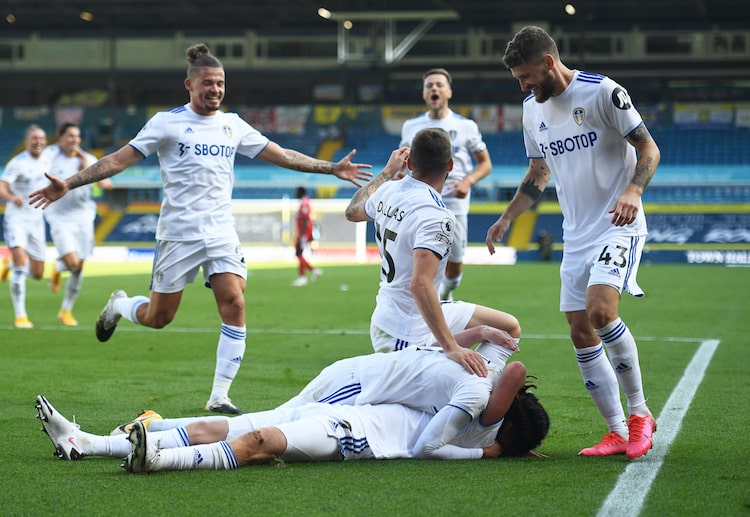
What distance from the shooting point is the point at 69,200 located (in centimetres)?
1336

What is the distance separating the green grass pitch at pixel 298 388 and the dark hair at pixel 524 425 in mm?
89

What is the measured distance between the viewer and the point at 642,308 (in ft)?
52.3

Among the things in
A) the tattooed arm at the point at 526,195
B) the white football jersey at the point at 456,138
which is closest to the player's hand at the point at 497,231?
the tattooed arm at the point at 526,195

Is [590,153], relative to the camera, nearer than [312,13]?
Yes

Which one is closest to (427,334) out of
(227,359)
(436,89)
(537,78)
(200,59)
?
(537,78)

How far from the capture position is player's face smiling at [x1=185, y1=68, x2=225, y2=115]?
7182 millimetres

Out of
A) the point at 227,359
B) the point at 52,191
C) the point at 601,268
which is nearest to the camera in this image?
the point at 601,268

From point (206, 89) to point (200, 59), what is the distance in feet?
0.67

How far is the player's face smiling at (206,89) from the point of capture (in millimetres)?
7182

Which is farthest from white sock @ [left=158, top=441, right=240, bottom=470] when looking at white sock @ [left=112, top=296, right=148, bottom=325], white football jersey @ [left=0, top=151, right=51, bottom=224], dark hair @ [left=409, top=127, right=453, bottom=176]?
white football jersey @ [left=0, top=151, right=51, bottom=224]

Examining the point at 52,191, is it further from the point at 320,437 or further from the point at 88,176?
the point at 320,437

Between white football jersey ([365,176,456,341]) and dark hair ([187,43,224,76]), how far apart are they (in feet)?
6.38

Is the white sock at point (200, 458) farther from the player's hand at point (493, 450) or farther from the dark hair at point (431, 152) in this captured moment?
the dark hair at point (431, 152)

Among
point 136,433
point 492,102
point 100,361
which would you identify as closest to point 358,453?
point 136,433
